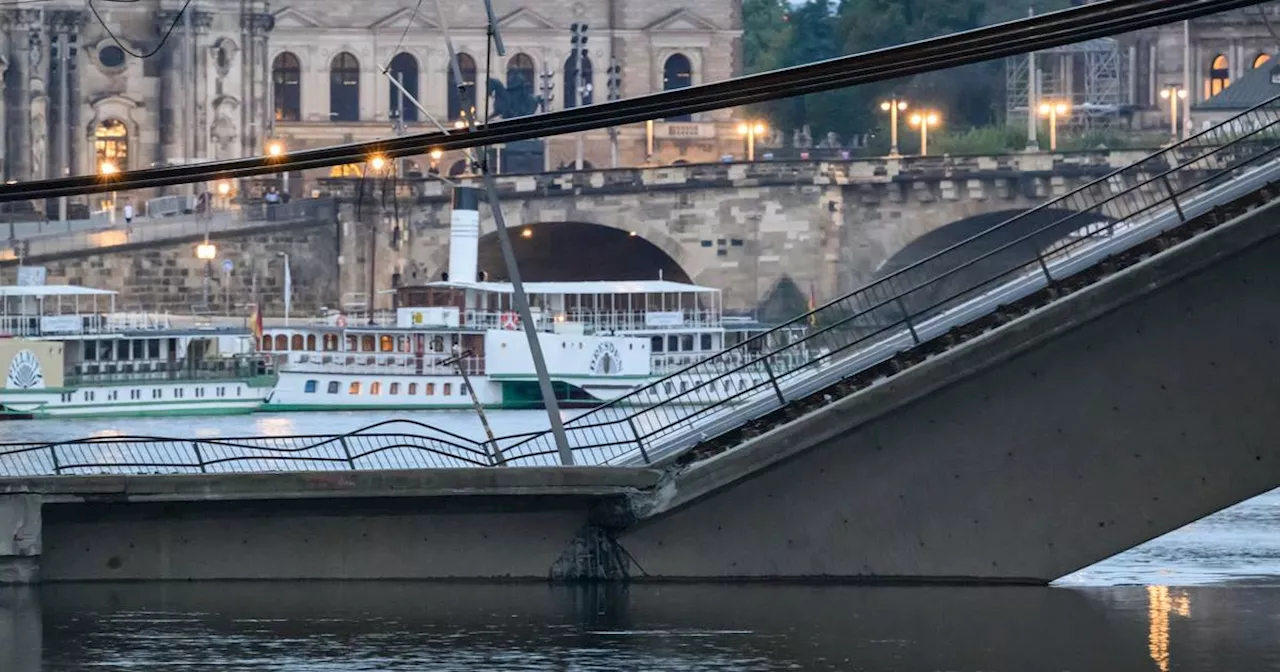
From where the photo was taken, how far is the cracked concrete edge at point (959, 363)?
28203mm

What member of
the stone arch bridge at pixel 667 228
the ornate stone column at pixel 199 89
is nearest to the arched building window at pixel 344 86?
the ornate stone column at pixel 199 89

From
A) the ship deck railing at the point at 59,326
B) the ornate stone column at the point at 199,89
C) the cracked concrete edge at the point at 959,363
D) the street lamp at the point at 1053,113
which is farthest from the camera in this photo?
the ornate stone column at the point at 199,89

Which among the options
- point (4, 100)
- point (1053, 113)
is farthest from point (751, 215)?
point (4, 100)

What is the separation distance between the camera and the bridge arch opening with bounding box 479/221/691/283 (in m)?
107

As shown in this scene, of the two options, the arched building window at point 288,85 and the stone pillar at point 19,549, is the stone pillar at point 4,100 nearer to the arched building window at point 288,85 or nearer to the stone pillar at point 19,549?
the arched building window at point 288,85

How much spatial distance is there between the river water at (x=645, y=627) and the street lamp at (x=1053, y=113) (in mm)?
80854

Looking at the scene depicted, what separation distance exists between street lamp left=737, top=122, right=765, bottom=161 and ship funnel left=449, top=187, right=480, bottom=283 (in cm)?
2942

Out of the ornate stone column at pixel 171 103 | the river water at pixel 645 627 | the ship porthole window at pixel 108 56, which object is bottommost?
the river water at pixel 645 627

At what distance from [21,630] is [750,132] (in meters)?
95.5

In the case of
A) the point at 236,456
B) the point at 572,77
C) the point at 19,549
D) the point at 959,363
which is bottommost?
the point at 19,549

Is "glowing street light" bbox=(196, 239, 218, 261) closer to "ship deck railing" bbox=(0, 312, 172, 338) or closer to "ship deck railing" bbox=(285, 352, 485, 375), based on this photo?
"ship deck railing" bbox=(0, 312, 172, 338)

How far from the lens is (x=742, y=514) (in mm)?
29516

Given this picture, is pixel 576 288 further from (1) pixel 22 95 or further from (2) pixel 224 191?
(1) pixel 22 95

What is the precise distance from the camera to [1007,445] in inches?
1145
